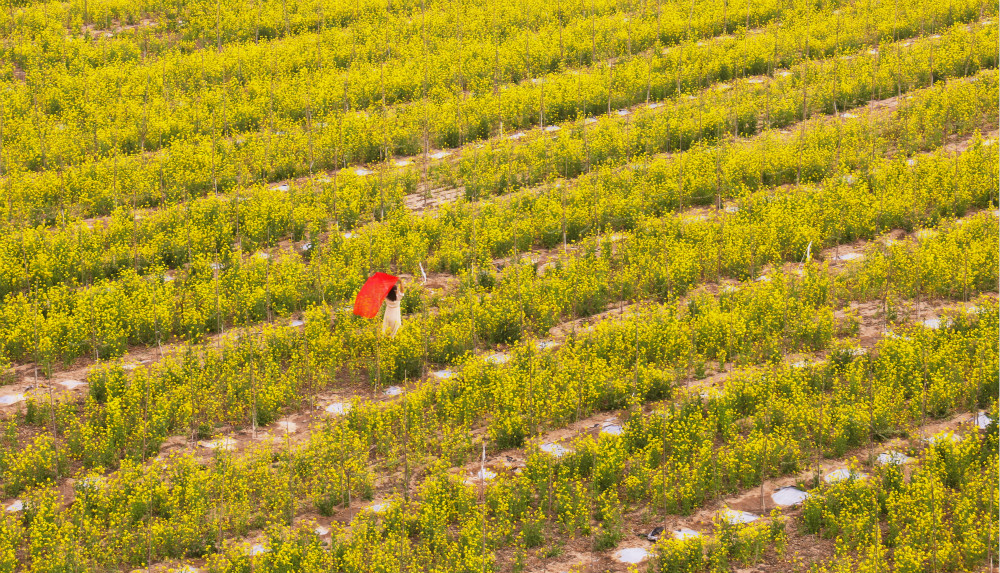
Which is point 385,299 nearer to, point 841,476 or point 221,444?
point 221,444

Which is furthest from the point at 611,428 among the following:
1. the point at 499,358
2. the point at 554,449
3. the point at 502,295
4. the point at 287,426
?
the point at 287,426

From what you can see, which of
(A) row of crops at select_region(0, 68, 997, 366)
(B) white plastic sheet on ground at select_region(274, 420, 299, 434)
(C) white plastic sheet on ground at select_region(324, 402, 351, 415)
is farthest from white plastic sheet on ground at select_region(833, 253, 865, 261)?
(B) white plastic sheet on ground at select_region(274, 420, 299, 434)

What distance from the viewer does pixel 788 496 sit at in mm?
9609

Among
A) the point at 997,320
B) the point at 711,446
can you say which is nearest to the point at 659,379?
the point at 711,446

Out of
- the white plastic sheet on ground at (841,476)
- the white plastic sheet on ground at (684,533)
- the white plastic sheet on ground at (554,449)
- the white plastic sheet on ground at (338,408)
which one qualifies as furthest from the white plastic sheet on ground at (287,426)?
the white plastic sheet on ground at (841,476)

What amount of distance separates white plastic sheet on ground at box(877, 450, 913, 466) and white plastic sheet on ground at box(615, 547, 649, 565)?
219cm

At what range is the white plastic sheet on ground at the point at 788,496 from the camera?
9539 mm

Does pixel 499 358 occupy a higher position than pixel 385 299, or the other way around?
pixel 385 299

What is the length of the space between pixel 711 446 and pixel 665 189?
547cm

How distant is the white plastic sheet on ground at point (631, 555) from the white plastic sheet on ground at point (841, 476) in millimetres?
1691

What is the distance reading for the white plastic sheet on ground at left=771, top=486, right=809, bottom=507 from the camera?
9.54 meters

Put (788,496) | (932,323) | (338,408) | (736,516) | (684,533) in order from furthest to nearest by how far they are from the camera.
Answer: (932,323), (338,408), (788,496), (736,516), (684,533)

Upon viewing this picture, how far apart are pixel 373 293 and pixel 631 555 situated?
394 centimetres

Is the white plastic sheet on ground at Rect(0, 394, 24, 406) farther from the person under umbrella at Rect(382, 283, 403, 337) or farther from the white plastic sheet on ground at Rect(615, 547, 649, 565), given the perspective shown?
the white plastic sheet on ground at Rect(615, 547, 649, 565)
